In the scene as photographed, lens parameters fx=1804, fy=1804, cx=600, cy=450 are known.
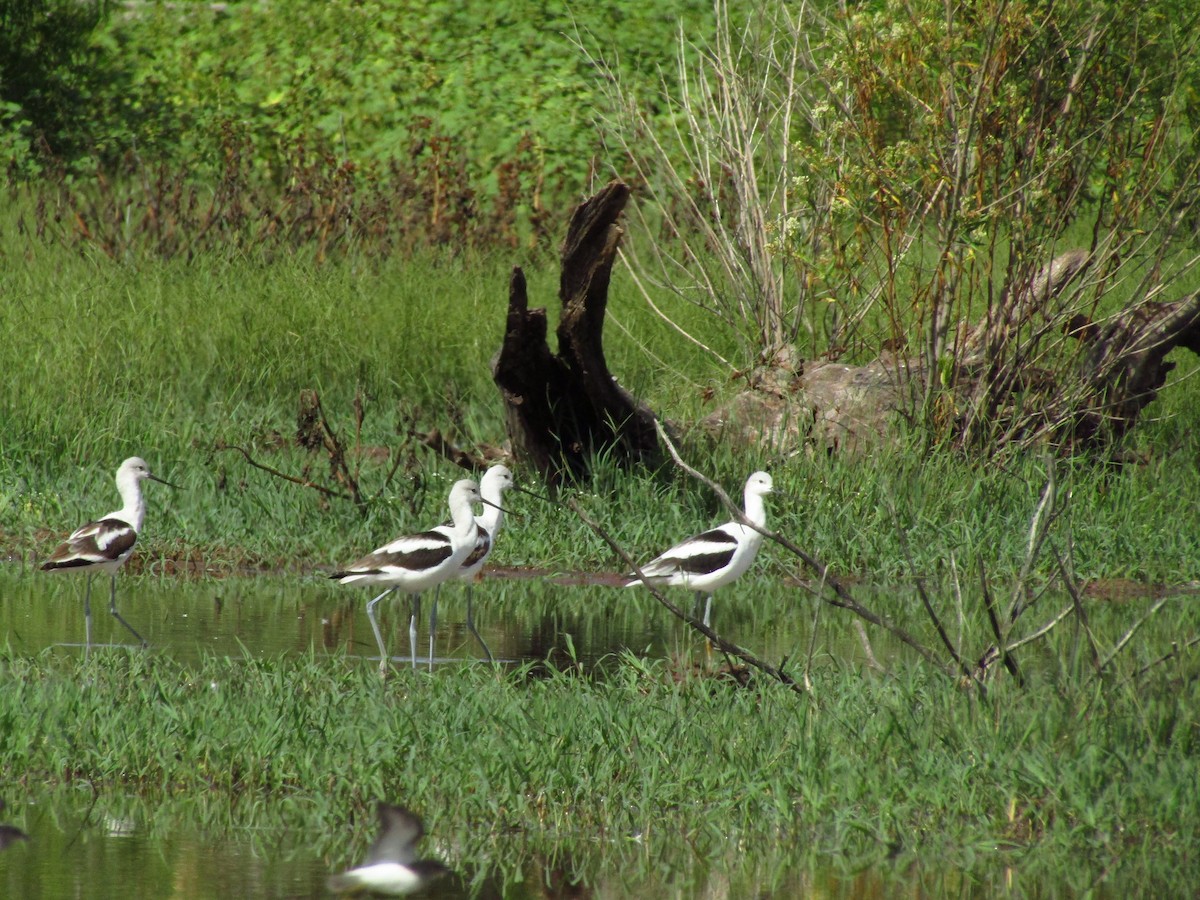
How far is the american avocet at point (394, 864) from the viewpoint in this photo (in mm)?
4617

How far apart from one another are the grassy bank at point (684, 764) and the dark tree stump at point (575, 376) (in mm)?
3825

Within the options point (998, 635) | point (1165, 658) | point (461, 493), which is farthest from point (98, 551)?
point (1165, 658)

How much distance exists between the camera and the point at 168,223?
16.5 metres

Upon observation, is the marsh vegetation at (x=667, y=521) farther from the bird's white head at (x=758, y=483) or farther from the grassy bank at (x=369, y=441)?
the bird's white head at (x=758, y=483)

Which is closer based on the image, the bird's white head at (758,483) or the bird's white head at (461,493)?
the bird's white head at (461,493)

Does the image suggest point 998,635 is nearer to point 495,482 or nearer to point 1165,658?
point 1165,658

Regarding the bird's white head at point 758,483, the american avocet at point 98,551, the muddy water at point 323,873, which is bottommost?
the bird's white head at point 758,483

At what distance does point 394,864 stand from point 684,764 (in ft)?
4.95

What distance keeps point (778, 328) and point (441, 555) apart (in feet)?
17.0

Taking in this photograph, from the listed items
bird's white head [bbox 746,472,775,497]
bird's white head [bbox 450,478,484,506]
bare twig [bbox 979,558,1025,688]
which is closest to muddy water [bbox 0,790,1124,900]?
bare twig [bbox 979,558,1025,688]

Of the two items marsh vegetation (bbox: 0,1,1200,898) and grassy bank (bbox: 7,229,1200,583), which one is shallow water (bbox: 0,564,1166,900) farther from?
grassy bank (bbox: 7,229,1200,583)

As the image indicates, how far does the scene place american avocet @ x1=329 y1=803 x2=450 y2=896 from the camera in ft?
15.1

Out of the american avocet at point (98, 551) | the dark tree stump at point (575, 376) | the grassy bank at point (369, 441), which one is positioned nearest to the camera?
the american avocet at point (98, 551)

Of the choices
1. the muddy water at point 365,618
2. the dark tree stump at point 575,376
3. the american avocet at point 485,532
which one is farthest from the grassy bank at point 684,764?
the dark tree stump at point 575,376
